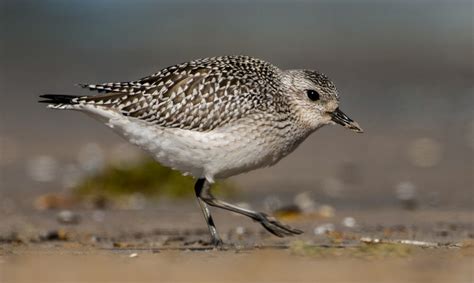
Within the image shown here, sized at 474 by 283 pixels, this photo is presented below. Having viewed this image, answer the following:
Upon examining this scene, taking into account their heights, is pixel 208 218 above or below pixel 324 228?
below

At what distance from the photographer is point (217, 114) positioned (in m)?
10.5

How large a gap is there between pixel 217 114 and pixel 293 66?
1987cm

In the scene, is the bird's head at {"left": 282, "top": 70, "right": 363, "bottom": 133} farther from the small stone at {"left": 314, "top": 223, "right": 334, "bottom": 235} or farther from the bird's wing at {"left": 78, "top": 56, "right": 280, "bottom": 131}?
the small stone at {"left": 314, "top": 223, "right": 334, "bottom": 235}

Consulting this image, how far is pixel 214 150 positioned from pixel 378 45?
28232 millimetres

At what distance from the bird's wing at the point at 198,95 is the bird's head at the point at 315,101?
0.61 ft

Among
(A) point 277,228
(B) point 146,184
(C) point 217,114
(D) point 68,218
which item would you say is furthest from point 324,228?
(B) point 146,184

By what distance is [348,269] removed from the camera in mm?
8367

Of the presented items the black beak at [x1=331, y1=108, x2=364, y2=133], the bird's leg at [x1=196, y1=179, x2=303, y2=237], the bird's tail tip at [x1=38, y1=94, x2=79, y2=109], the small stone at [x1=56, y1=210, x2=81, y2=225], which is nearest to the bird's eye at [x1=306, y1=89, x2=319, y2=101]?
the black beak at [x1=331, y1=108, x2=364, y2=133]

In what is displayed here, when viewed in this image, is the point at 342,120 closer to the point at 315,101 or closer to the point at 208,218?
the point at 315,101

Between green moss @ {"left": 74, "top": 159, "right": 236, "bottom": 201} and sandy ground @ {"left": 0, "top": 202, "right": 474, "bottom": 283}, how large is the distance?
0.38m

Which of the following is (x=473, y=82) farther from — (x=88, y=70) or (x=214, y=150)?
(x=214, y=150)

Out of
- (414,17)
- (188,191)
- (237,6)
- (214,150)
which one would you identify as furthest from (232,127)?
(237,6)

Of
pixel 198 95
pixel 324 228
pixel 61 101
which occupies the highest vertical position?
pixel 198 95

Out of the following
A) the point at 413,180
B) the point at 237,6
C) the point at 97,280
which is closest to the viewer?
the point at 97,280
